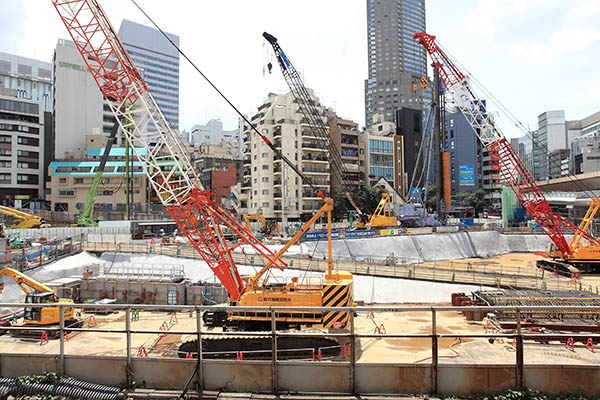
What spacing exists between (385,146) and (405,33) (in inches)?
4312

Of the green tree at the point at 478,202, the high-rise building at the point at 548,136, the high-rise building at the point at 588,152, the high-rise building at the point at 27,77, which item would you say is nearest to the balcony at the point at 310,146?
the green tree at the point at 478,202

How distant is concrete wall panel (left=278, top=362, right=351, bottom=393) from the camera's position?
20.0ft

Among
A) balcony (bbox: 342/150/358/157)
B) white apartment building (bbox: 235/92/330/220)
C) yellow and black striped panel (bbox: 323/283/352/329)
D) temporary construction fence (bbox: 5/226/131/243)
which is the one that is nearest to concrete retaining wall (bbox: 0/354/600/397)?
yellow and black striped panel (bbox: 323/283/352/329)

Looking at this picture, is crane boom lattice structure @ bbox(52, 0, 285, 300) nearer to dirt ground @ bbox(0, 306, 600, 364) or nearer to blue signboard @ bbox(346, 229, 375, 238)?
dirt ground @ bbox(0, 306, 600, 364)

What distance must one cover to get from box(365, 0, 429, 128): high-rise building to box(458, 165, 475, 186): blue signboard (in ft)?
191

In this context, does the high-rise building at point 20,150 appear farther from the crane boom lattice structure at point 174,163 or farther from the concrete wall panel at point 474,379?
the concrete wall panel at point 474,379


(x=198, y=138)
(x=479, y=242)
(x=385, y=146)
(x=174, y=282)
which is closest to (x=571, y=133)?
(x=385, y=146)

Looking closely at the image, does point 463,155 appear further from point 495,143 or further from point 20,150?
point 20,150

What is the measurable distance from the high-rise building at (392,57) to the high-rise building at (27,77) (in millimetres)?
117435

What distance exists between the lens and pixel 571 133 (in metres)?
115

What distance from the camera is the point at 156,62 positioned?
156000mm

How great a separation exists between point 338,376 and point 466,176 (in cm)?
10161

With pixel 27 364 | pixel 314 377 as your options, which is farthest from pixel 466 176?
pixel 27 364

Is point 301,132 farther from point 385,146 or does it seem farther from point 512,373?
point 512,373
